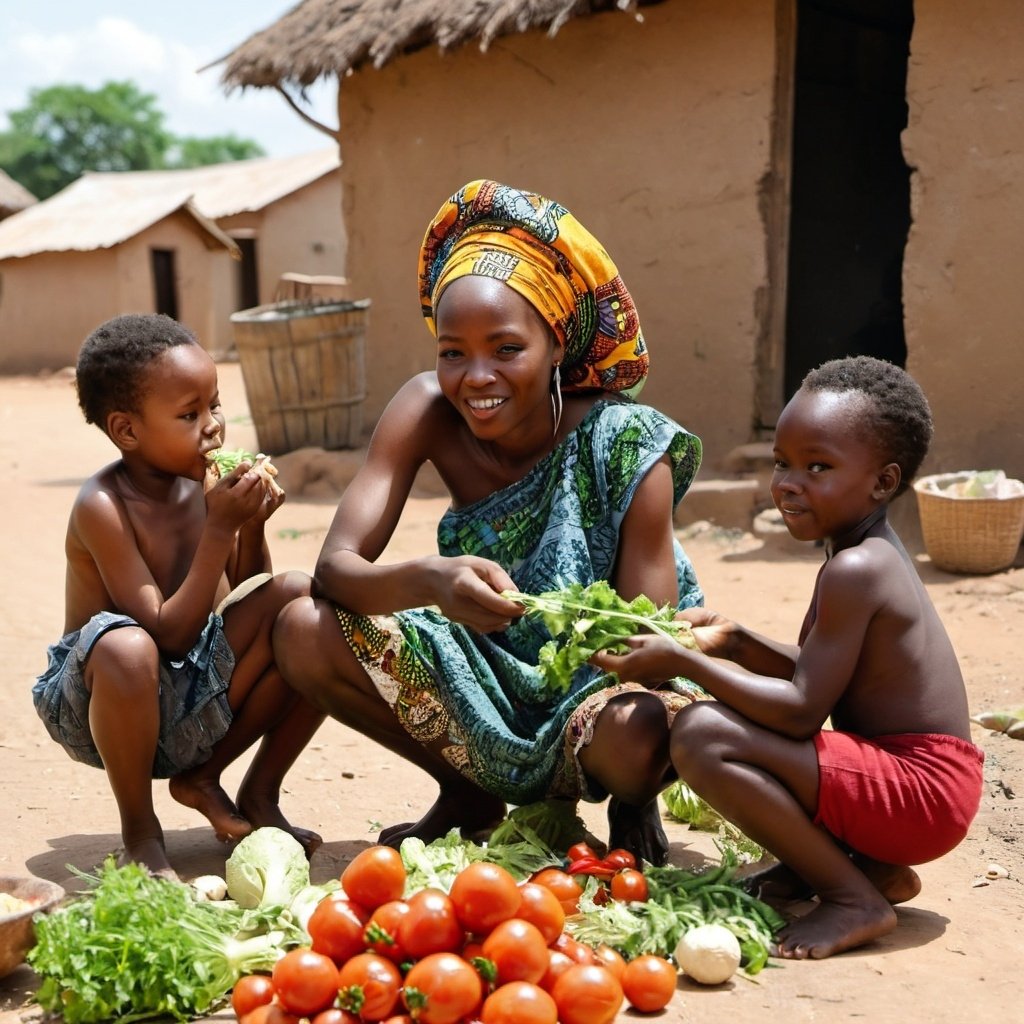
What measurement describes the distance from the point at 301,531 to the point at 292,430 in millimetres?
1968

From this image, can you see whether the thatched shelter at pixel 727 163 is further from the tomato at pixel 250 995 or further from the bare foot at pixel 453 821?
the tomato at pixel 250 995

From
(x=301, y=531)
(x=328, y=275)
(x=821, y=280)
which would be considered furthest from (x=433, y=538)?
(x=328, y=275)

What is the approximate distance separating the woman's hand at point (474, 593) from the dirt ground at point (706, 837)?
80 centimetres

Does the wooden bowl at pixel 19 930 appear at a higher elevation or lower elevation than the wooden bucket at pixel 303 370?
lower

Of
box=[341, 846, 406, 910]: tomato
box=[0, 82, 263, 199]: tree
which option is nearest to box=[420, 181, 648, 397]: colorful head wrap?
box=[341, 846, 406, 910]: tomato

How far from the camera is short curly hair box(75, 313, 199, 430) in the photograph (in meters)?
3.06

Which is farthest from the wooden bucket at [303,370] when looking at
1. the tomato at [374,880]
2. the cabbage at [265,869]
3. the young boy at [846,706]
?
the tomato at [374,880]

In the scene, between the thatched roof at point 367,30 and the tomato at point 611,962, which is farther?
the thatched roof at point 367,30

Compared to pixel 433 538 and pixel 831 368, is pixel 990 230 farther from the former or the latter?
pixel 831 368

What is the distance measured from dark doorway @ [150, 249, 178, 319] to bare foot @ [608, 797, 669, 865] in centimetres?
2018

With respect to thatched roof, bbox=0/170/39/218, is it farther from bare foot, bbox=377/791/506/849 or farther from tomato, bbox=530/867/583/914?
tomato, bbox=530/867/583/914

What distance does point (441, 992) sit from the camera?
2.00m

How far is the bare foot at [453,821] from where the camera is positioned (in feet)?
10.4

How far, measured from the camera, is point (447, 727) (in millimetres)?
3035
